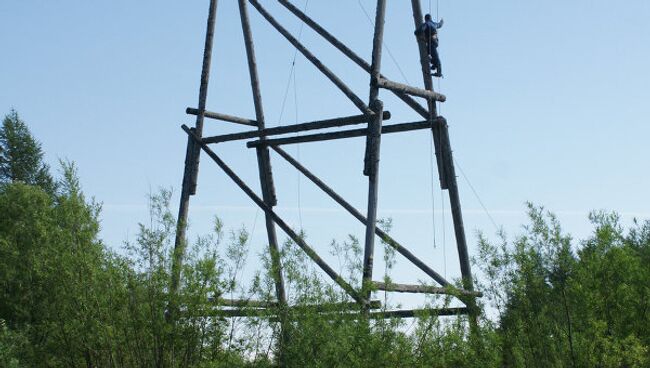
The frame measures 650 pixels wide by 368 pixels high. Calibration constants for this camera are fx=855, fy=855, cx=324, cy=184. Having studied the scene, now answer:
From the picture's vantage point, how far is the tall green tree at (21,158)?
24.9 metres

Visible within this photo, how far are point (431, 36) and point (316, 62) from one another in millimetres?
1416

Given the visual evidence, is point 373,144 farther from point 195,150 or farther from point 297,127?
point 195,150

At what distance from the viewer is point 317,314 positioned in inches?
311

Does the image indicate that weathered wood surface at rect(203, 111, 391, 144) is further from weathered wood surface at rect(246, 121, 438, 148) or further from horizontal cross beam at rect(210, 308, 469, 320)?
horizontal cross beam at rect(210, 308, 469, 320)

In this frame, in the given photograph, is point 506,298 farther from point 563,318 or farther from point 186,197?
point 186,197

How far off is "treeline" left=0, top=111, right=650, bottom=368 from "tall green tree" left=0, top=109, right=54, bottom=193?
15835 millimetres

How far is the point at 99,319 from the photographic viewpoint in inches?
351

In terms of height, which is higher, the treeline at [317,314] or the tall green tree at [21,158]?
the tall green tree at [21,158]

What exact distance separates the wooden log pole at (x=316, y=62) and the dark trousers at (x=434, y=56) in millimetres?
1147

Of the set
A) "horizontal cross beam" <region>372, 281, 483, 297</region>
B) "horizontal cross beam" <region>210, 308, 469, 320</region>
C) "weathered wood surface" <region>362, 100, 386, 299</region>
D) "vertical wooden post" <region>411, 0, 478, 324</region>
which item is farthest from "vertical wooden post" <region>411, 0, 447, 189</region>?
"horizontal cross beam" <region>210, 308, 469, 320</region>

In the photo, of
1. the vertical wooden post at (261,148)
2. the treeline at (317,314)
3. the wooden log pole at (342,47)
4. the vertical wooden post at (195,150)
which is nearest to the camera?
the treeline at (317,314)

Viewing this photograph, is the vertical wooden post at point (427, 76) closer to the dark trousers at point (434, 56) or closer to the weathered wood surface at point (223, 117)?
the dark trousers at point (434, 56)

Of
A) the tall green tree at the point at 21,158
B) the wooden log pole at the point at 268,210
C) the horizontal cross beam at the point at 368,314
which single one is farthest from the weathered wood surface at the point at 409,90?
the tall green tree at the point at 21,158

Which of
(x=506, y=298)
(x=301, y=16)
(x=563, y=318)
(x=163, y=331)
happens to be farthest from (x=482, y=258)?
(x=301, y=16)
